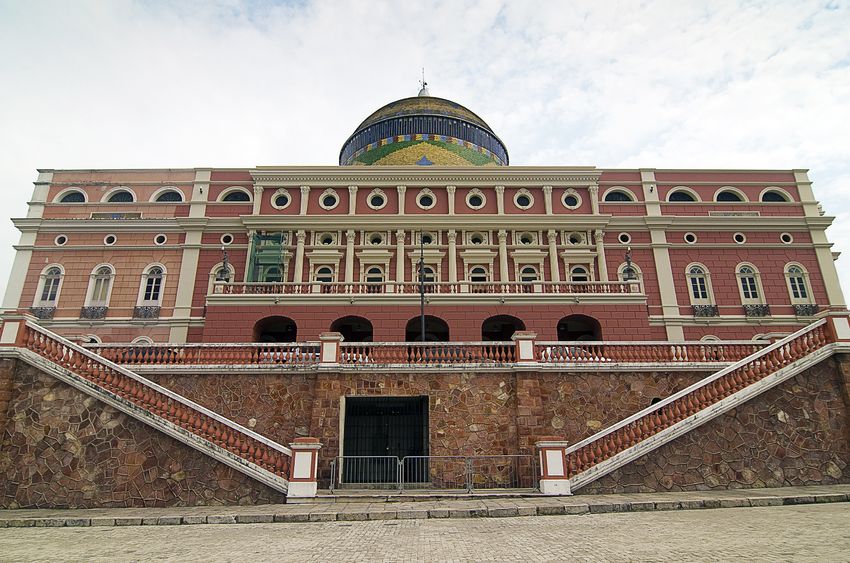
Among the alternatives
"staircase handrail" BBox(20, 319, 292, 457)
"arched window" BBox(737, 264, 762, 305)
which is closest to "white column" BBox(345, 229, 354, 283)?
"staircase handrail" BBox(20, 319, 292, 457)

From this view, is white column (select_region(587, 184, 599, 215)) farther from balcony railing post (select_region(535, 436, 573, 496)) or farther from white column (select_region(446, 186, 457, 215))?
balcony railing post (select_region(535, 436, 573, 496))

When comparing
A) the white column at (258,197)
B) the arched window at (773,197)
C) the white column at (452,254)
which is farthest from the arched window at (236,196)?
the arched window at (773,197)

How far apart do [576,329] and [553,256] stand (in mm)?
4686

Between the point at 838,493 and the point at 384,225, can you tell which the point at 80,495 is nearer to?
the point at 838,493

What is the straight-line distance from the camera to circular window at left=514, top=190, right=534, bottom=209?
94.5ft

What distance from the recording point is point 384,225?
27.7 meters

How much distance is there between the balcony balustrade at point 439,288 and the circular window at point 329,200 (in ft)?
22.4

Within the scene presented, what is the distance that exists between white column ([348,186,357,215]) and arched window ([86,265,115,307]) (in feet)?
41.1

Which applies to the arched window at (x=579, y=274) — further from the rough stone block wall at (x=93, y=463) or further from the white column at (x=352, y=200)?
the rough stone block wall at (x=93, y=463)

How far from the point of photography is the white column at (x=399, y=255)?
26.8 meters

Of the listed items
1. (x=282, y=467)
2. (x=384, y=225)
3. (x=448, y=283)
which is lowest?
(x=282, y=467)

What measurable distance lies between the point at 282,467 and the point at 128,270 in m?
19.8

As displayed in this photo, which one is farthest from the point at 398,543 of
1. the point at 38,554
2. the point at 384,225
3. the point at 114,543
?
the point at 384,225

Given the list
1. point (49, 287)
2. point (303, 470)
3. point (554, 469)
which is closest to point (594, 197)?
point (554, 469)
